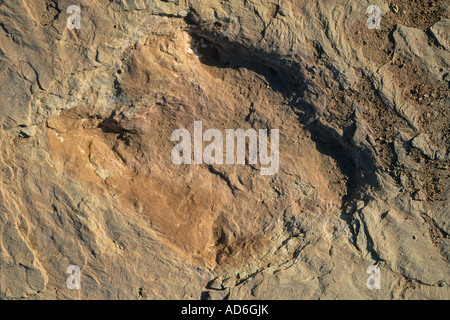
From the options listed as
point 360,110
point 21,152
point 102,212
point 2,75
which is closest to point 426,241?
point 360,110

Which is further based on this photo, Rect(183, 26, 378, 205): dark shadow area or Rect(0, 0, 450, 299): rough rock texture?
Rect(183, 26, 378, 205): dark shadow area

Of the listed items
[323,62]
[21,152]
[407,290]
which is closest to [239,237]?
[407,290]

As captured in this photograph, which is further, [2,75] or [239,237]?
[239,237]

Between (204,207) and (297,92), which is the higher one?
(297,92)

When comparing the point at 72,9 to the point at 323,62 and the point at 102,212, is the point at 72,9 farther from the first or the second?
the point at 323,62

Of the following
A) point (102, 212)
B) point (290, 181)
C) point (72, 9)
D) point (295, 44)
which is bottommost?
point (102, 212)

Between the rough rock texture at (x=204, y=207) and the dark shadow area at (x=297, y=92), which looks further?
the dark shadow area at (x=297, y=92)

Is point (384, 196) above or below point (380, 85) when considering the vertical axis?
below
